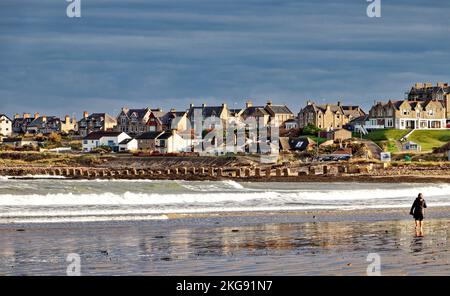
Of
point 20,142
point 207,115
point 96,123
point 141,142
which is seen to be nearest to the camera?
point 141,142

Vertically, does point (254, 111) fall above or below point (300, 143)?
above

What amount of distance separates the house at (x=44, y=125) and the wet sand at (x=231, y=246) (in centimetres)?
14094

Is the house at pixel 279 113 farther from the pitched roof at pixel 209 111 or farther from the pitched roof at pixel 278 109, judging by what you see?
the pitched roof at pixel 209 111

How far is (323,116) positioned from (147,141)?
109 feet

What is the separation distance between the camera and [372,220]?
32812 millimetres

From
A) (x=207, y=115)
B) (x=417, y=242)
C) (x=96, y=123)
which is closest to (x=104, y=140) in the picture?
(x=207, y=115)

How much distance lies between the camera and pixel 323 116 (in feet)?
445

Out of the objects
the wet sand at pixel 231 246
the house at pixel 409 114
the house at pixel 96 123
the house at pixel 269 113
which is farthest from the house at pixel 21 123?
the wet sand at pixel 231 246

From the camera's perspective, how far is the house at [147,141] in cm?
11498

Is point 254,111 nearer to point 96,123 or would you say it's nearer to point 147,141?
point 147,141

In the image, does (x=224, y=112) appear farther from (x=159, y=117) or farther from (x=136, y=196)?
(x=136, y=196)
